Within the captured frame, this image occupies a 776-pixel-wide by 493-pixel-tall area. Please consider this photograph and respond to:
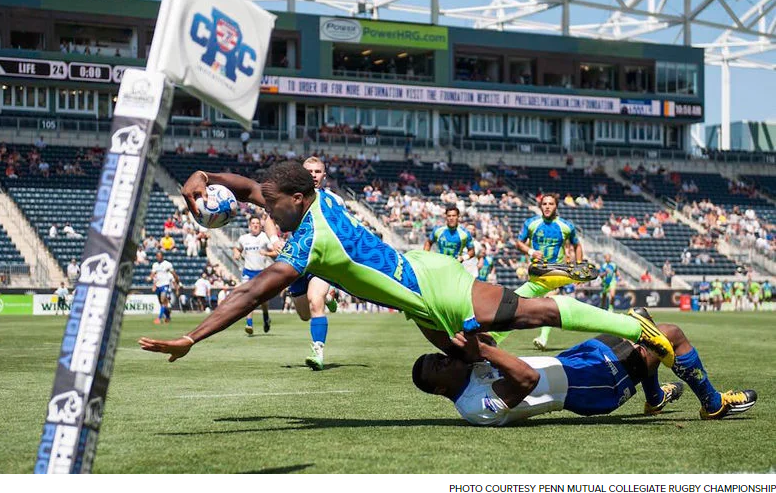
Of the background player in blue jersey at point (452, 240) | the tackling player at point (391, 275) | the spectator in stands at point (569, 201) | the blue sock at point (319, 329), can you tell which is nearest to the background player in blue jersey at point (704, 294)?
the spectator in stands at point (569, 201)

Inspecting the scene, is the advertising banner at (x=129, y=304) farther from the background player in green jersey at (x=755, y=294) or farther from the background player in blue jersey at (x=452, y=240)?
the background player in green jersey at (x=755, y=294)

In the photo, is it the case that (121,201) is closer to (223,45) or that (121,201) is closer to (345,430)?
(223,45)

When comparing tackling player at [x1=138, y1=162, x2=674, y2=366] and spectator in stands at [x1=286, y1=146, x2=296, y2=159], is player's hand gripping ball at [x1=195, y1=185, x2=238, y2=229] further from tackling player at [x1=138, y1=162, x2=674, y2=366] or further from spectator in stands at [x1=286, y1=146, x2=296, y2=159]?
spectator in stands at [x1=286, y1=146, x2=296, y2=159]

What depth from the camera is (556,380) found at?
24.0ft

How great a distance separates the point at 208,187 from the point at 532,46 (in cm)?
5784

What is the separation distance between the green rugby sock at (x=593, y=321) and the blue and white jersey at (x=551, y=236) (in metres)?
9.82

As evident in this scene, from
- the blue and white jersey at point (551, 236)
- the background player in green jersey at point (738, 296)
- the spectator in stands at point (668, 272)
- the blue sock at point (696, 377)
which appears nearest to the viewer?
the blue sock at point (696, 377)

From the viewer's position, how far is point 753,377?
11477 mm

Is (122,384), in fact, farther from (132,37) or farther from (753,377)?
(132,37)

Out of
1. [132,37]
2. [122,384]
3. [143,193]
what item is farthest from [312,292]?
[132,37]

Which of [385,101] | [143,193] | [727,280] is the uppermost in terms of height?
[385,101]

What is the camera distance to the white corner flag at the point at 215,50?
189 inches

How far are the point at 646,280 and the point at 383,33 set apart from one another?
2110cm

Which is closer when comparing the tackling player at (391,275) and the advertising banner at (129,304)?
the tackling player at (391,275)
